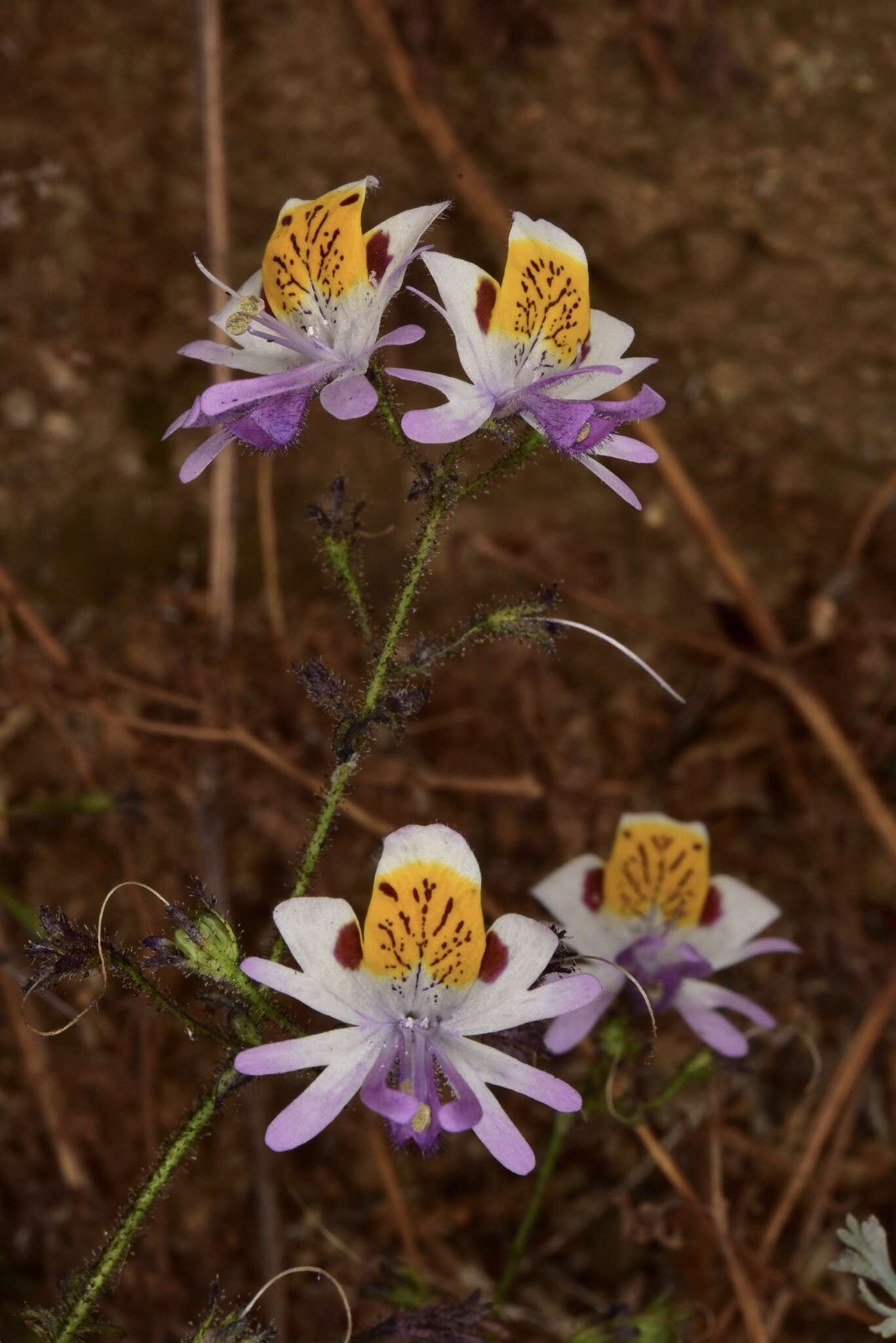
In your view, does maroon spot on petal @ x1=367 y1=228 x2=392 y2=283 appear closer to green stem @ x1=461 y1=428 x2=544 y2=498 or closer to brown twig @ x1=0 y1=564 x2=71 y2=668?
green stem @ x1=461 y1=428 x2=544 y2=498

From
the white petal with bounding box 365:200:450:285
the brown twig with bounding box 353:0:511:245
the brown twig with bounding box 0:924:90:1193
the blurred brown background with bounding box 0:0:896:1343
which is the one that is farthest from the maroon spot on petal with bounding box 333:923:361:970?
the brown twig with bounding box 353:0:511:245

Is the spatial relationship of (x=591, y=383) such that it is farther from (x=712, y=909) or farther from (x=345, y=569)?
(x=712, y=909)

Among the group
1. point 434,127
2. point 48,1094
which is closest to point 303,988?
point 48,1094

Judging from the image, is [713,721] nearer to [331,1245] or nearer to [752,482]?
[752,482]

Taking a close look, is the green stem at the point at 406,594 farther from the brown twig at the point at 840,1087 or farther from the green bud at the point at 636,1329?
the brown twig at the point at 840,1087

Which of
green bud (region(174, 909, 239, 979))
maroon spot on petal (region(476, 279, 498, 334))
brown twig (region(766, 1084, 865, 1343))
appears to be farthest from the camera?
brown twig (region(766, 1084, 865, 1343))
